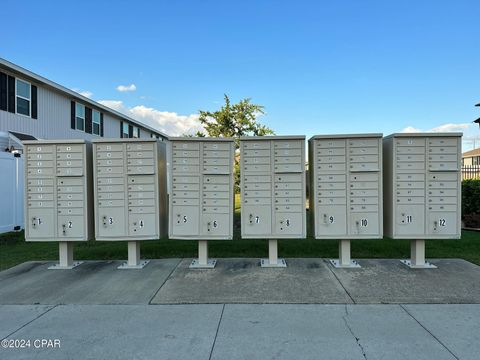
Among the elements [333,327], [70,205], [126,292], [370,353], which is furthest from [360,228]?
[70,205]

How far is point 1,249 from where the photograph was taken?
7.42 metres

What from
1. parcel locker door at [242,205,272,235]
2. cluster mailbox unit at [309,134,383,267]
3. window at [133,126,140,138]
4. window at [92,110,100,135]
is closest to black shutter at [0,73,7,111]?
window at [92,110,100,135]

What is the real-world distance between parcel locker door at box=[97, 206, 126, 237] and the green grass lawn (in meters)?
1.09

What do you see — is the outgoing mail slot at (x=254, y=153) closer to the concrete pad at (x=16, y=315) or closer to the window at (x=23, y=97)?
the concrete pad at (x=16, y=315)

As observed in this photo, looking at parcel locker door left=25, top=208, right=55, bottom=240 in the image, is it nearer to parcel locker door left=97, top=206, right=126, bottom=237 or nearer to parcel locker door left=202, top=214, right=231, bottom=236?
parcel locker door left=97, top=206, right=126, bottom=237

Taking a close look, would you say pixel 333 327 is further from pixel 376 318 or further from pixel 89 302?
pixel 89 302

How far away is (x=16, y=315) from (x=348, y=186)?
4.47 m

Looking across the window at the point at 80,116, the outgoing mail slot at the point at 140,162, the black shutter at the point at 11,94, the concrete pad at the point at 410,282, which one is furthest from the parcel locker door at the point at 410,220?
→ the window at the point at 80,116

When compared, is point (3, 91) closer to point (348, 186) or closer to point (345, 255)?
point (348, 186)

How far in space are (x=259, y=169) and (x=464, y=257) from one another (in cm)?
394

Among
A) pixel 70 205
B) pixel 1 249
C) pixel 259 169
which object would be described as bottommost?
pixel 1 249

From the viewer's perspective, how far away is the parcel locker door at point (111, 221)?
532cm

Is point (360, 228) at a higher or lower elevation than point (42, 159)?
lower

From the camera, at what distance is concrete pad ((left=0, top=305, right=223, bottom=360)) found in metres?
2.95
